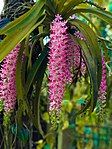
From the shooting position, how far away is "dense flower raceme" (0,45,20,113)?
2.68 feet

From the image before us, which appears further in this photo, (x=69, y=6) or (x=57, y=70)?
(x=69, y=6)

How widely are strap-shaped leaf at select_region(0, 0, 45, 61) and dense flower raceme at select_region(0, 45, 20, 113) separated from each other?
3.2 inches

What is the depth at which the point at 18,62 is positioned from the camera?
0.82 meters

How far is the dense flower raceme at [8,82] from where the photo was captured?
2.68 ft

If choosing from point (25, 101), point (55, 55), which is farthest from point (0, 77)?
point (55, 55)

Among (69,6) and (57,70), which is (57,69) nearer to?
(57,70)

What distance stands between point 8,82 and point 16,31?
12 cm

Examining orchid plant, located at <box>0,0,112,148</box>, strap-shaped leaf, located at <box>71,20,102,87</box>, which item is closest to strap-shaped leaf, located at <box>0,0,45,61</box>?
orchid plant, located at <box>0,0,112,148</box>

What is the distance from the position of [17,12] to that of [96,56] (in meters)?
0.26

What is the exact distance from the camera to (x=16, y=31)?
75 cm

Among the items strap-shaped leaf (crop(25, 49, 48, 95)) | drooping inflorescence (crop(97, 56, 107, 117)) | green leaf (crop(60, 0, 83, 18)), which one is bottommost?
drooping inflorescence (crop(97, 56, 107, 117))

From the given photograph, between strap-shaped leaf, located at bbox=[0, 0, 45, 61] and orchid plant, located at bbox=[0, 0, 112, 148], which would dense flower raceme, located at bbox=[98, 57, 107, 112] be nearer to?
orchid plant, located at bbox=[0, 0, 112, 148]

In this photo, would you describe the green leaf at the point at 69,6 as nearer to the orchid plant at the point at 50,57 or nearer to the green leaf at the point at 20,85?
the orchid plant at the point at 50,57

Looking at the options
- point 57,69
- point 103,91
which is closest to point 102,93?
point 103,91
